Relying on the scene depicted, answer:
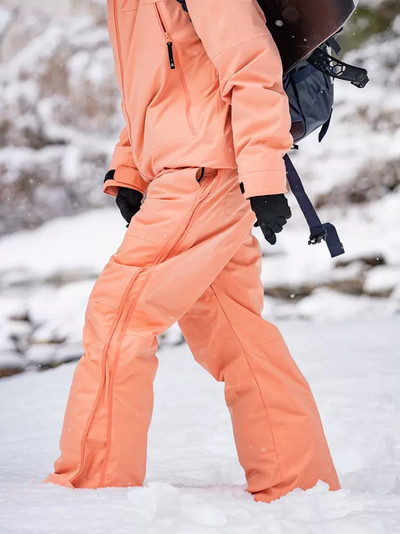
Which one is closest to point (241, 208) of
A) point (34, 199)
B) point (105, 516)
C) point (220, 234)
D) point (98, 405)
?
point (220, 234)

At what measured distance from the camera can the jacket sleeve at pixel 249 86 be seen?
1032mm

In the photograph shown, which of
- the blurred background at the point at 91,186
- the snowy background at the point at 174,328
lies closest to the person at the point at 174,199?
the snowy background at the point at 174,328

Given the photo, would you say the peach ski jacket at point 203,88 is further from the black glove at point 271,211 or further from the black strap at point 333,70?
the black strap at point 333,70

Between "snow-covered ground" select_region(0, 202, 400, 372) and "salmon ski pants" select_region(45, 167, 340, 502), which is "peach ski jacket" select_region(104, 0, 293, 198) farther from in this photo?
"snow-covered ground" select_region(0, 202, 400, 372)

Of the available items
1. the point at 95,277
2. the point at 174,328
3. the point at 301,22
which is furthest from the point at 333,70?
the point at 95,277

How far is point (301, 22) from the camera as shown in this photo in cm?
111

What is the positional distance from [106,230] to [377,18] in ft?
9.06

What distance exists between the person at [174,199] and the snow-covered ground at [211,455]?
3.5 inches

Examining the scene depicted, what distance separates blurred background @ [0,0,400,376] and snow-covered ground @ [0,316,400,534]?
22.0 inches

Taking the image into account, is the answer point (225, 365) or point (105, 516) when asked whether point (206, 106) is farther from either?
point (105, 516)

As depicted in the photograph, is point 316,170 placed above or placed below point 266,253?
above

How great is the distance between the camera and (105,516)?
0.87m

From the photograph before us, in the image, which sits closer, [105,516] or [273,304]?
[105,516]

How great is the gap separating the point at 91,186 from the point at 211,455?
3.49 m
